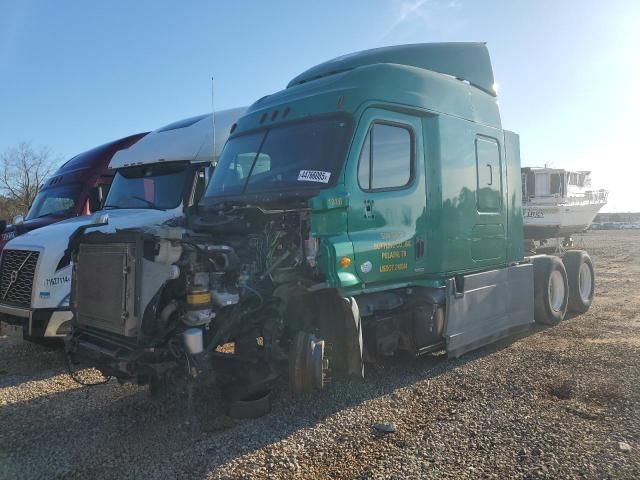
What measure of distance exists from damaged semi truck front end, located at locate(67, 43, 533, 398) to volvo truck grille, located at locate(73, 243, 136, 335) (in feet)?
0.06

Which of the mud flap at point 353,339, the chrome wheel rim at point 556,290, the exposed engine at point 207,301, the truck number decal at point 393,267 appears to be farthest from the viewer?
the chrome wheel rim at point 556,290

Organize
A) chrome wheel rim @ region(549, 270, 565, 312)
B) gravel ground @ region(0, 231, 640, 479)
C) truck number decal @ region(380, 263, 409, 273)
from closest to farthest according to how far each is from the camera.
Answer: gravel ground @ region(0, 231, 640, 479)
truck number decal @ region(380, 263, 409, 273)
chrome wheel rim @ region(549, 270, 565, 312)

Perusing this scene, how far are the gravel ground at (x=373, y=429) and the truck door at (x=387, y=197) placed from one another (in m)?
1.29

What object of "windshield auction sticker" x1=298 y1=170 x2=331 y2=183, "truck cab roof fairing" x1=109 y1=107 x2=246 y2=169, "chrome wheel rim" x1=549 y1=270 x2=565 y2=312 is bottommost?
"chrome wheel rim" x1=549 y1=270 x2=565 y2=312

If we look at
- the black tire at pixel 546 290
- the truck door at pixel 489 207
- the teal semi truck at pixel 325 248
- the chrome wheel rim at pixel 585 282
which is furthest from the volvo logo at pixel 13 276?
the chrome wheel rim at pixel 585 282

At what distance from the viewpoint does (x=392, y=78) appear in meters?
5.69

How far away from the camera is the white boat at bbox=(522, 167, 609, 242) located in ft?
34.0

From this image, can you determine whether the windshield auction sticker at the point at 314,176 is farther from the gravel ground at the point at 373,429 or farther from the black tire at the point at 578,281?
the black tire at the point at 578,281

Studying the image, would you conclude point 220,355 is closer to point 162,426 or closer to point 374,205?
point 162,426

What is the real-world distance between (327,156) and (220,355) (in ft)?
6.86

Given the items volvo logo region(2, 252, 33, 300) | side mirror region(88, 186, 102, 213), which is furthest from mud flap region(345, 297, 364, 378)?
side mirror region(88, 186, 102, 213)

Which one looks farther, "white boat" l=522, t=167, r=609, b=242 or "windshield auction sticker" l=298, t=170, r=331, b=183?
"white boat" l=522, t=167, r=609, b=242

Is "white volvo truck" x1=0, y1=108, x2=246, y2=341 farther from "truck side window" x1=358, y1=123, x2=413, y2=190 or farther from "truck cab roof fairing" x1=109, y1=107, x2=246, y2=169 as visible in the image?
"truck side window" x1=358, y1=123, x2=413, y2=190

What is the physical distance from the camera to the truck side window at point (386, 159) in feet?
17.2
